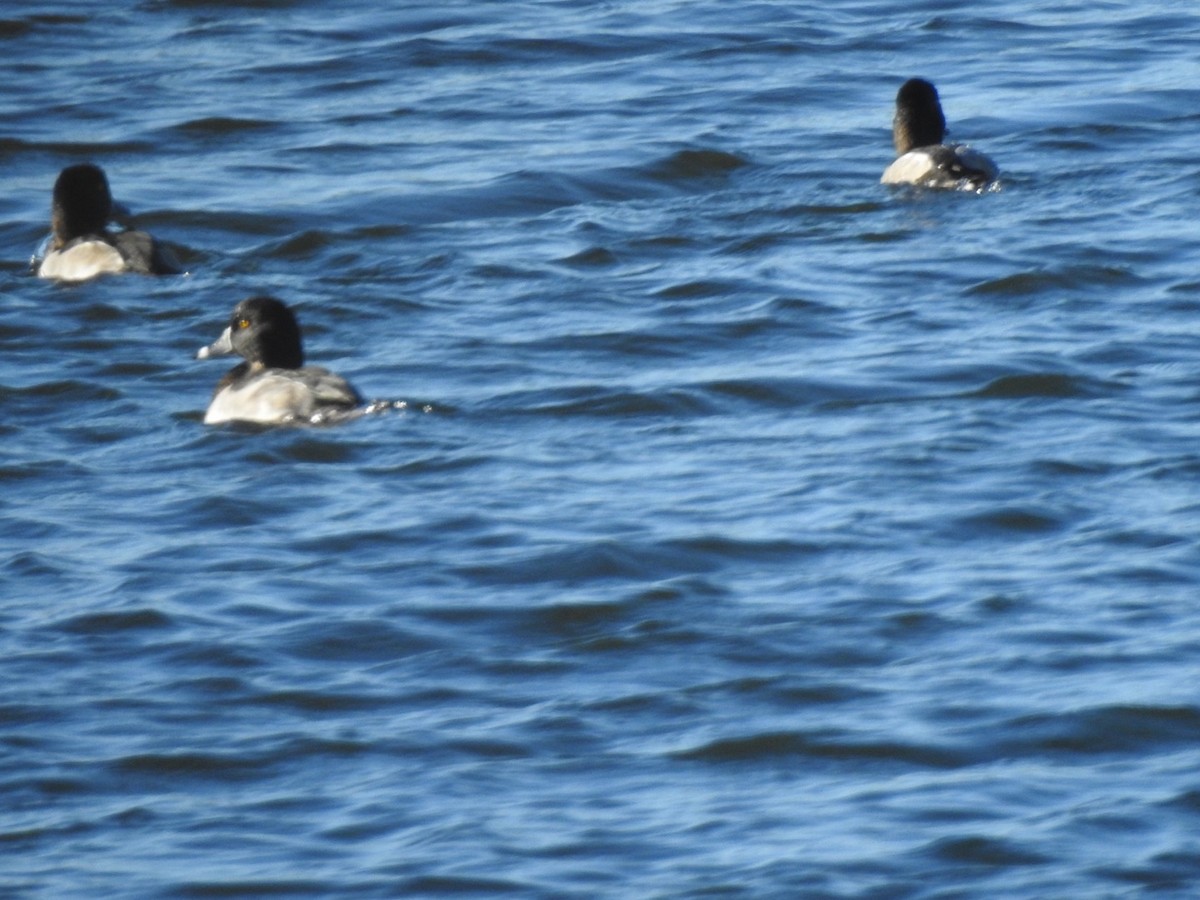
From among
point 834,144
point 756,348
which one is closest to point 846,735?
point 756,348

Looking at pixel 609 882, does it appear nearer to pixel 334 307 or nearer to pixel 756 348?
pixel 756 348

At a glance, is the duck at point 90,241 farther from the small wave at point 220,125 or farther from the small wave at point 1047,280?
the small wave at point 1047,280

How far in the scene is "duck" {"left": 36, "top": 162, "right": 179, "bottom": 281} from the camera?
14867 millimetres

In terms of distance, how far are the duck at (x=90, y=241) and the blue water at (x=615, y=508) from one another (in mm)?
167

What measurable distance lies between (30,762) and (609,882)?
1.97m

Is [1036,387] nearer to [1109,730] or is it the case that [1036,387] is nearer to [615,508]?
[615,508]

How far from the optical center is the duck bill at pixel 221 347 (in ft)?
41.8

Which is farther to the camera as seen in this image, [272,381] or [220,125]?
[220,125]

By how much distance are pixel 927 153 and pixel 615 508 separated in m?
6.35

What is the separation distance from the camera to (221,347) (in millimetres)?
12867

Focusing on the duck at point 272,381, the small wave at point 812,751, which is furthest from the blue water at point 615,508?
the duck at point 272,381

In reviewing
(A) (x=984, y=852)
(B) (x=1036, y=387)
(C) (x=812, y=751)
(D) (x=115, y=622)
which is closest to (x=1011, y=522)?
(B) (x=1036, y=387)

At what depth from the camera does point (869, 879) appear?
716cm

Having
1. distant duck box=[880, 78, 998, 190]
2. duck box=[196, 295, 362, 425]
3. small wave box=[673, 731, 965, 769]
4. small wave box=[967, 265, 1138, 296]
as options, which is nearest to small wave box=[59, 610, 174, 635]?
small wave box=[673, 731, 965, 769]
